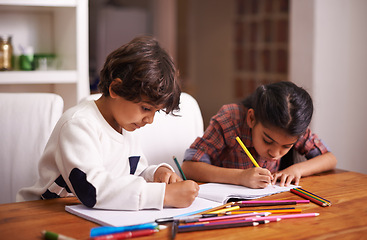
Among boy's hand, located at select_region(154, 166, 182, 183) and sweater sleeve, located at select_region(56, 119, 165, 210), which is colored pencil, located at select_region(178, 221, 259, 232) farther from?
boy's hand, located at select_region(154, 166, 182, 183)

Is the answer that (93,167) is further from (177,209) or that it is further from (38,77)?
(38,77)

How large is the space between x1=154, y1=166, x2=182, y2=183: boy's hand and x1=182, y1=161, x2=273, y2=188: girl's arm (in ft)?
0.47

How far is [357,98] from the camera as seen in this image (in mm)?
3098

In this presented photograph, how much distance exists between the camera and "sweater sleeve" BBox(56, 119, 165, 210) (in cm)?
114

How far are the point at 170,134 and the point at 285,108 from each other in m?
0.56

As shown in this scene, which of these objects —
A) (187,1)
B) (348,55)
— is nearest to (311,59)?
(348,55)

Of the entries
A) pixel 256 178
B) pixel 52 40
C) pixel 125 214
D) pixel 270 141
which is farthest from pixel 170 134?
pixel 52 40

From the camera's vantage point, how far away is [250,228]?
105cm

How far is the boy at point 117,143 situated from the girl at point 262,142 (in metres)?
0.21

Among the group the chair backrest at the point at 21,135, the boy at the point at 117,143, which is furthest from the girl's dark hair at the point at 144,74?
the chair backrest at the point at 21,135

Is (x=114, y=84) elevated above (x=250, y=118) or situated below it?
above

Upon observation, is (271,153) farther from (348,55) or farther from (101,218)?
(348,55)

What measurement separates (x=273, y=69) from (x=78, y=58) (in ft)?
10.2

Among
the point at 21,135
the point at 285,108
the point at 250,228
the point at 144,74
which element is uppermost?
the point at 144,74
